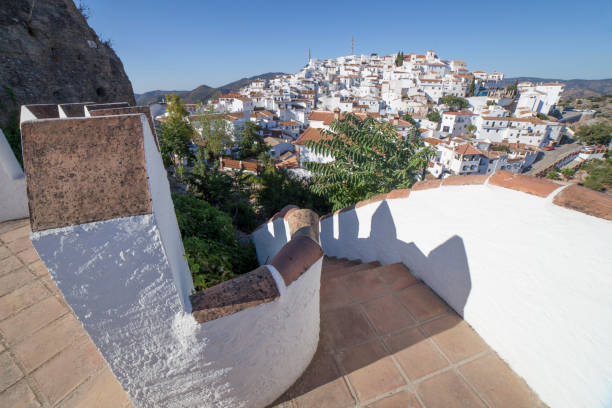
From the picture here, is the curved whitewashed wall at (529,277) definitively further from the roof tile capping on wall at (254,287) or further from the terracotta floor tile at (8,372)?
the terracotta floor tile at (8,372)

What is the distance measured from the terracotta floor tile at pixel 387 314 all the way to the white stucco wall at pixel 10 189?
5500 millimetres

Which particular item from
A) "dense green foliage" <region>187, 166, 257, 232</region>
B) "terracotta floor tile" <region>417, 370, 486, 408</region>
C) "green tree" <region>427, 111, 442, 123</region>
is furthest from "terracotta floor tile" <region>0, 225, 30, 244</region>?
"green tree" <region>427, 111, 442, 123</region>

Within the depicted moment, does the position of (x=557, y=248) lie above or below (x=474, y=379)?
above

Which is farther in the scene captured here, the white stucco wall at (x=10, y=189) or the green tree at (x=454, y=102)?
the green tree at (x=454, y=102)

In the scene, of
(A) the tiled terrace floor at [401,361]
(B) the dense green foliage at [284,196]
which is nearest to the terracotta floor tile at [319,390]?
(A) the tiled terrace floor at [401,361]

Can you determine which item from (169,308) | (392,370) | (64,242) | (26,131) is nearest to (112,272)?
(64,242)

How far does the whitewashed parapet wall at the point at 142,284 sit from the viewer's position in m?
1.05

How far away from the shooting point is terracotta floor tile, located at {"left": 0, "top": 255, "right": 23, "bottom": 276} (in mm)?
3134

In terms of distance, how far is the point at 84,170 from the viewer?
3.52 ft

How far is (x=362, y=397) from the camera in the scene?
1.97m

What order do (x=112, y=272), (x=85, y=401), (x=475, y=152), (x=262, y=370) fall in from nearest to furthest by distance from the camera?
(x=112, y=272) → (x=262, y=370) → (x=85, y=401) → (x=475, y=152)

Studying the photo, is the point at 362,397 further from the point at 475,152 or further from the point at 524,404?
the point at 475,152

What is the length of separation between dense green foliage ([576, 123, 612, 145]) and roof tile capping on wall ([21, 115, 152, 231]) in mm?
76703

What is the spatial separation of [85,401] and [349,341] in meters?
2.13
